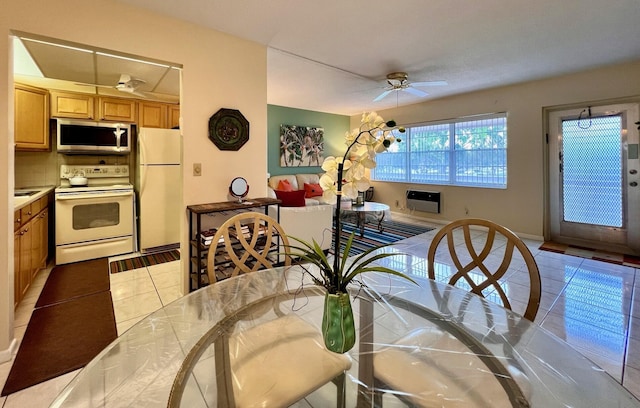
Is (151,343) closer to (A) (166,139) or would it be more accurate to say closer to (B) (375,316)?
(B) (375,316)

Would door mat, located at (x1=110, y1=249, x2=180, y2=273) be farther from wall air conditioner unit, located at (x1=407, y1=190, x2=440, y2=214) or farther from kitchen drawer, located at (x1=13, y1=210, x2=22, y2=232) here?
wall air conditioner unit, located at (x1=407, y1=190, x2=440, y2=214)

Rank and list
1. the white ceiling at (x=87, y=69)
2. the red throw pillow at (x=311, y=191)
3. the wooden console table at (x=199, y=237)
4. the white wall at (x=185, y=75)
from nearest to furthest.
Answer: the white wall at (x=185, y=75) → the wooden console table at (x=199, y=237) → the white ceiling at (x=87, y=69) → the red throw pillow at (x=311, y=191)

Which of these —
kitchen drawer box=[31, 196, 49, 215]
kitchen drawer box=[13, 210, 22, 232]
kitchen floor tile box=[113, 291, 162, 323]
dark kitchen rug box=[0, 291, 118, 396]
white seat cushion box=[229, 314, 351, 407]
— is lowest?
dark kitchen rug box=[0, 291, 118, 396]

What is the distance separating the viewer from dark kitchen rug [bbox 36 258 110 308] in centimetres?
262

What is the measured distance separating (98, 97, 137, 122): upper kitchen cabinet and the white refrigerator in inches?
13.8

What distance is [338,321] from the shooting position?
844mm

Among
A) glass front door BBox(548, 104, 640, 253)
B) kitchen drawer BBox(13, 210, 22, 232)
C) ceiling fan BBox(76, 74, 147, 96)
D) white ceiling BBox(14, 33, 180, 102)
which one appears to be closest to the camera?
kitchen drawer BBox(13, 210, 22, 232)

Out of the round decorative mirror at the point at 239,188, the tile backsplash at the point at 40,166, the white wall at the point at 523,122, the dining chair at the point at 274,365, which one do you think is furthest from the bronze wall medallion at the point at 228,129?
the white wall at the point at 523,122

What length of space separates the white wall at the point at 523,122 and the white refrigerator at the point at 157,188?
4688 mm

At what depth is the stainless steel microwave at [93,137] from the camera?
352 cm

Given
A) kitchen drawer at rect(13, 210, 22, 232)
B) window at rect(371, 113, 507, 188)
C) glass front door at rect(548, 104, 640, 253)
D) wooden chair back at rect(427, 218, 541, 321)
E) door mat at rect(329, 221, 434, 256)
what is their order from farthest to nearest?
window at rect(371, 113, 507, 188) → door mat at rect(329, 221, 434, 256) → glass front door at rect(548, 104, 640, 253) → kitchen drawer at rect(13, 210, 22, 232) → wooden chair back at rect(427, 218, 541, 321)

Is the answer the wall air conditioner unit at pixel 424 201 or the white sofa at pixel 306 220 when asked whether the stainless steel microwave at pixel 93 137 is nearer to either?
the white sofa at pixel 306 220

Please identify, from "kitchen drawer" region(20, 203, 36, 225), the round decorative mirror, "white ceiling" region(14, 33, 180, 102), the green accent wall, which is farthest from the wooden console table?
the green accent wall

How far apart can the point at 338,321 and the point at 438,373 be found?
0.43m
